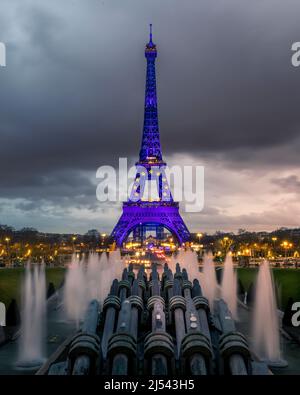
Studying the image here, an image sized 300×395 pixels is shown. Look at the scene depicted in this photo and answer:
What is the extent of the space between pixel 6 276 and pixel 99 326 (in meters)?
28.1

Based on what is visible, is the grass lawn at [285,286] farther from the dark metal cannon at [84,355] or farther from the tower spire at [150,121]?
the tower spire at [150,121]

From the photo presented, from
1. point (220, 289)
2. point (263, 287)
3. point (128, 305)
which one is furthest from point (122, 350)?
point (220, 289)

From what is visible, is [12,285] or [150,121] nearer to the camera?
[12,285]

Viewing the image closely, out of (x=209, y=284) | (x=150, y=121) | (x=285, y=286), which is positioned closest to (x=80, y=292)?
(x=209, y=284)

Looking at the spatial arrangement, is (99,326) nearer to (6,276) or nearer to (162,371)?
(162,371)

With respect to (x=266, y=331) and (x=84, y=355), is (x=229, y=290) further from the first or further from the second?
(x=84, y=355)

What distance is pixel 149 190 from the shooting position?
115250 mm

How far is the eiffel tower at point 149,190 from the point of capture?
102 m

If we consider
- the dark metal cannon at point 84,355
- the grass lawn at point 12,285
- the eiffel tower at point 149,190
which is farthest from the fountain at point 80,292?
the eiffel tower at point 149,190

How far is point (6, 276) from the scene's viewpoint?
130ft

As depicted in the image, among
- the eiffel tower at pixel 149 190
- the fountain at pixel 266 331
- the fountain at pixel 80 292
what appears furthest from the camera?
the eiffel tower at pixel 149 190

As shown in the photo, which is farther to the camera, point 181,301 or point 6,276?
point 6,276

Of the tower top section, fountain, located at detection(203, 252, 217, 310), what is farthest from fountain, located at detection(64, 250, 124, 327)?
the tower top section

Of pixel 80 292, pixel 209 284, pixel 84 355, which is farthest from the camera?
pixel 209 284
